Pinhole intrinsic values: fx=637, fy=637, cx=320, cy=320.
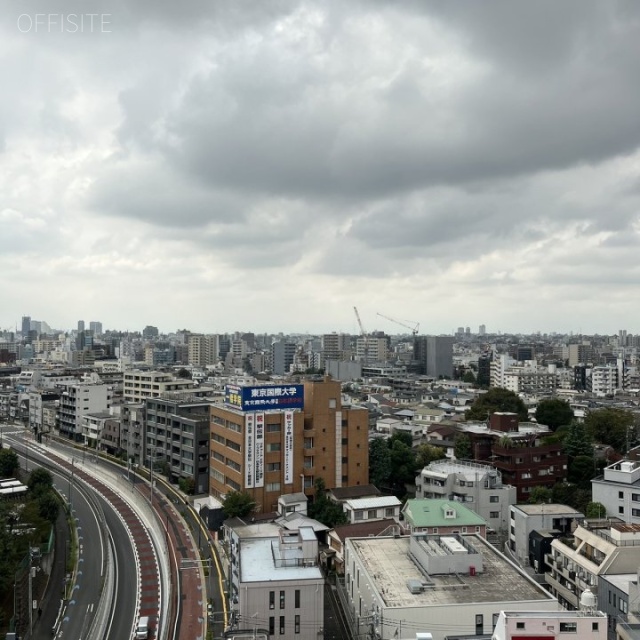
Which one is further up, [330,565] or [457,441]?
[457,441]

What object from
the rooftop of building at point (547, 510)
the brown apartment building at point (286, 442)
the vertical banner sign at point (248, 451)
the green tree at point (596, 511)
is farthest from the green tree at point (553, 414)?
the vertical banner sign at point (248, 451)

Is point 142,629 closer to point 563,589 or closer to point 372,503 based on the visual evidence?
point 372,503

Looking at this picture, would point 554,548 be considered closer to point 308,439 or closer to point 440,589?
point 440,589

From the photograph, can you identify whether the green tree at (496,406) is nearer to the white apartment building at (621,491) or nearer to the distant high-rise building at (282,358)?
the white apartment building at (621,491)

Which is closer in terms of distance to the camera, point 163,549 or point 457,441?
point 163,549

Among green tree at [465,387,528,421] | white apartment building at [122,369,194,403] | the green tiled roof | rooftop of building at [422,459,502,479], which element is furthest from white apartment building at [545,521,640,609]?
white apartment building at [122,369,194,403]

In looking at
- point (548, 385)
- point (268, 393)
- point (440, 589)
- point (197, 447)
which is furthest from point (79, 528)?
point (548, 385)

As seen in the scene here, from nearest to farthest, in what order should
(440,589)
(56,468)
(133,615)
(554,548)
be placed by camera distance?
(440,589) < (133,615) < (554,548) < (56,468)
